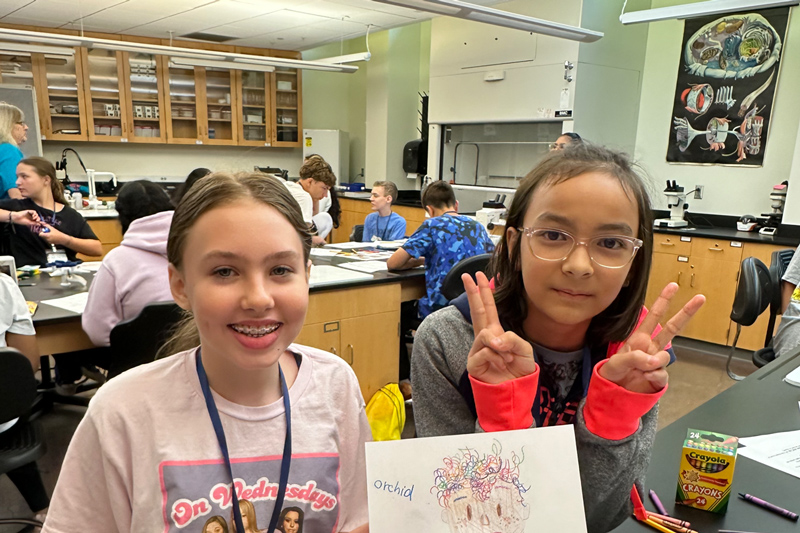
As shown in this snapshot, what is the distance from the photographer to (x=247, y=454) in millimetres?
863

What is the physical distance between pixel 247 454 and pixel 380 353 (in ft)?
7.28

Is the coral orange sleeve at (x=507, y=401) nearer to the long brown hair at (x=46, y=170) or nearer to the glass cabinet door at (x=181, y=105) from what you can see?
the long brown hair at (x=46, y=170)

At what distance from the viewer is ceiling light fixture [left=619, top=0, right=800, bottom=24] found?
10.8 feet

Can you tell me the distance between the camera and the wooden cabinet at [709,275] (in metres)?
4.02

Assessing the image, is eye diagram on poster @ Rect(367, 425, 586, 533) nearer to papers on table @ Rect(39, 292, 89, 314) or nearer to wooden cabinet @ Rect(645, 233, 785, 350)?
papers on table @ Rect(39, 292, 89, 314)

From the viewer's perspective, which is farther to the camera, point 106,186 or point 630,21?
point 106,186

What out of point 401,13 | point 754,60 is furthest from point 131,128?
point 754,60

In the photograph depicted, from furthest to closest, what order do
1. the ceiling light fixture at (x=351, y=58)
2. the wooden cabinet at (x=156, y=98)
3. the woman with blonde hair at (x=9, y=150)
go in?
the wooden cabinet at (x=156, y=98)
the ceiling light fixture at (x=351, y=58)
the woman with blonde hair at (x=9, y=150)

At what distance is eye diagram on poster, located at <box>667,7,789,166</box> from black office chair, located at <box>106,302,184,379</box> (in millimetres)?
4640

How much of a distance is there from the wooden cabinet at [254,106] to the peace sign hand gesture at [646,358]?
706cm

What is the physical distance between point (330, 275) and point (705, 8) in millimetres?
2924

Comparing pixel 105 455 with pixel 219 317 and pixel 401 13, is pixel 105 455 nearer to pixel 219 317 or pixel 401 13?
pixel 219 317

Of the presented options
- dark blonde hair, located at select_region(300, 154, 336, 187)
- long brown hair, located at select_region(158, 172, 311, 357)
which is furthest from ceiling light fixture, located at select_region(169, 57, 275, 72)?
long brown hair, located at select_region(158, 172, 311, 357)

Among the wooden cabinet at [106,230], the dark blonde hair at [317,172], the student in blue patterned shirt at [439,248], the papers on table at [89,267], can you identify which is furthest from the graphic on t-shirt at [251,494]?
the wooden cabinet at [106,230]
